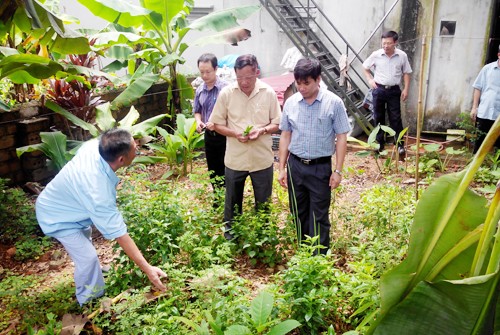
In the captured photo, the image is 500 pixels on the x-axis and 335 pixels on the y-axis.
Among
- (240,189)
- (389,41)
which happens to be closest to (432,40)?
(389,41)

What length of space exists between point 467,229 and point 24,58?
3810 millimetres

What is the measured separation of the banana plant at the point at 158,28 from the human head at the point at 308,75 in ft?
9.62

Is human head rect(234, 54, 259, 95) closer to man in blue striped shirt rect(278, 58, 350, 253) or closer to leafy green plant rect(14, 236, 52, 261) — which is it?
man in blue striped shirt rect(278, 58, 350, 253)

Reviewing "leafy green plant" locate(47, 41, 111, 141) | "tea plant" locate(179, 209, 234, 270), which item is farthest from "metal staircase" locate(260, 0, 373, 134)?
"tea plant" locate(179, 209, 234, 270)

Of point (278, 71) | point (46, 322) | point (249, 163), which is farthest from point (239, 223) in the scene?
point (278, 71)

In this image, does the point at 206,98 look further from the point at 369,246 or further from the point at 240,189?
the point at 369,246

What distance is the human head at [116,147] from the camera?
275 cm

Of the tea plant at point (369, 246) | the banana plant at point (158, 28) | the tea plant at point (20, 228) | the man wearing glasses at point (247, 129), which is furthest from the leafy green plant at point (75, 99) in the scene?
the tea plant at point (369, 246)

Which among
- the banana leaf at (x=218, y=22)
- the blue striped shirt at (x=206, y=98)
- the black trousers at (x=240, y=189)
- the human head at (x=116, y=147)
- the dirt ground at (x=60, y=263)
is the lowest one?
the dirt ground at (x=60, y=263)

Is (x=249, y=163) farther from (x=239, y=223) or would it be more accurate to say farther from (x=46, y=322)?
(x=46, y=322)

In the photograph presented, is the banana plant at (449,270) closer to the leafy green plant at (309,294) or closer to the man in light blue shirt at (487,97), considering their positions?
the leafy green plant at (309,294)

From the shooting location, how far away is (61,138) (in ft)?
15.8

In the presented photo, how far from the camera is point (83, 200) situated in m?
2.77

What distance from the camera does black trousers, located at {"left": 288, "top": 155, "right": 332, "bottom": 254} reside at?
3.41 metres
